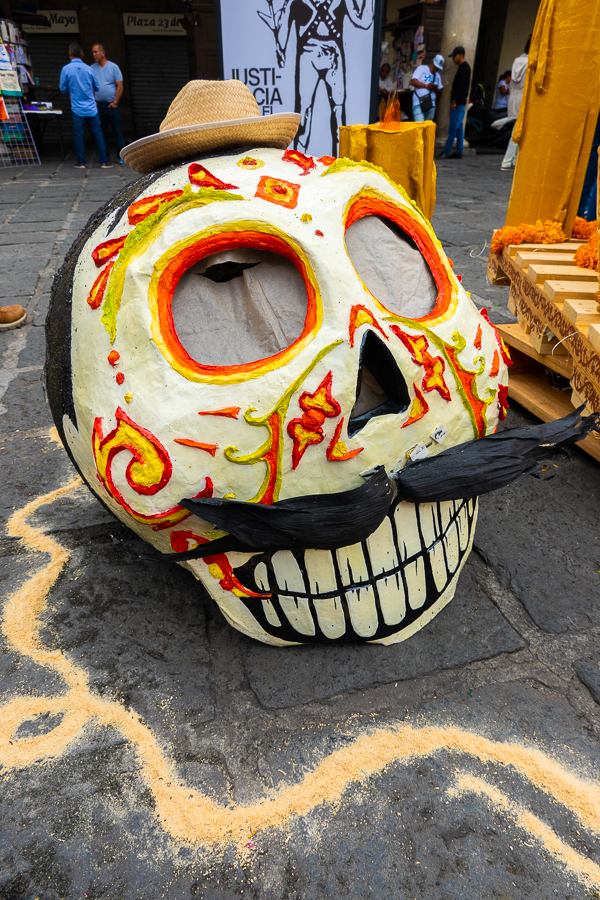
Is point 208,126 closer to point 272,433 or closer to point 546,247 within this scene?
point 272,433

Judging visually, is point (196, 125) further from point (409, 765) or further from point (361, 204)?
point (409, 765)

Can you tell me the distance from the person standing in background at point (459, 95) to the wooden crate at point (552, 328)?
8.81m

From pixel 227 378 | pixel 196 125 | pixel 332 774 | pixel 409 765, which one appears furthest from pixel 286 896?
pixel 196 125

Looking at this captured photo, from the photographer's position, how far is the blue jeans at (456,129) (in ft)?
35.6

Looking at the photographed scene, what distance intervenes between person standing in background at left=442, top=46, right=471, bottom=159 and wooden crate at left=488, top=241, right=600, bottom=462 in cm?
881

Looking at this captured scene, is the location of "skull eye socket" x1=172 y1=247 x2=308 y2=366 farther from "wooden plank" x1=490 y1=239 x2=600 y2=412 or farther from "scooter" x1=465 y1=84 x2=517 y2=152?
"scooter" x1=465 y1=84 x2=517 y2=152

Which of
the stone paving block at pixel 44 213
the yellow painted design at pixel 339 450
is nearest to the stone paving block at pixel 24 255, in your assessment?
the stone paving block at pixel 44 213

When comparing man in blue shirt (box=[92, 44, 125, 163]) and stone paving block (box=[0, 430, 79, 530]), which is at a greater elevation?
man in blue shirt (box=[92, 44, 125, 163])

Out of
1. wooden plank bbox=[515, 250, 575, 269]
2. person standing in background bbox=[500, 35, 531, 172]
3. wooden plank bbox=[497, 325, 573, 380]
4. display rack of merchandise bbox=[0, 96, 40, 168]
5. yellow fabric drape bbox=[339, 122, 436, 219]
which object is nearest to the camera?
yellow fabric drape bbox=[339, 122, 436, 219]

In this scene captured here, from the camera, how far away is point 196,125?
5.18 feet

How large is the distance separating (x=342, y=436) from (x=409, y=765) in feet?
2.68

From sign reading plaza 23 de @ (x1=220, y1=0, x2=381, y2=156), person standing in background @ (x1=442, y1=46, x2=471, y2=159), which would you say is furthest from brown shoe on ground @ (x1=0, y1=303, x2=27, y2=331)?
person standing in background @ (x1=442, y1=46, x2=471, y2=159)

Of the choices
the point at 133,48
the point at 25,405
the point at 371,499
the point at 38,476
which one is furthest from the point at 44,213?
the point at 133,48

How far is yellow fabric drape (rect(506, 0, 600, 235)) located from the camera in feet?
9.25
